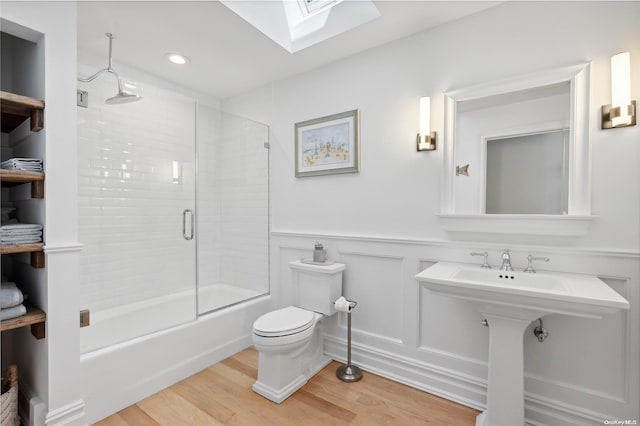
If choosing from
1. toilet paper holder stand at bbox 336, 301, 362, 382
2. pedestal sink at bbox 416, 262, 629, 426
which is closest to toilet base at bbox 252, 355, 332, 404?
toilet paper holder stand at bbox 336, 301, 362, 382

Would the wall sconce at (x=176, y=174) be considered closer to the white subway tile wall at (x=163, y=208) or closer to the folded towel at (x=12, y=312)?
the white subway tile wall at (x=163, y=208)

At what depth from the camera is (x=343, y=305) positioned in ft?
7.18

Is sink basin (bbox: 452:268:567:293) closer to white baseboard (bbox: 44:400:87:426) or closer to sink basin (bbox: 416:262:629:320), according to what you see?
sink basin (bbox: 416:262:629:320)

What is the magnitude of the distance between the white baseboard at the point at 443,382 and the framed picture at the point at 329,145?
4.57ft

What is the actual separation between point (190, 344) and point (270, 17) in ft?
7.90

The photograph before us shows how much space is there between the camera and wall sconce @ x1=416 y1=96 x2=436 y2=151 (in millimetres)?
1990

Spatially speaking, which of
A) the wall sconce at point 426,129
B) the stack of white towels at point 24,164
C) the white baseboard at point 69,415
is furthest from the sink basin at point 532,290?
the stack of white towels at point 24,164

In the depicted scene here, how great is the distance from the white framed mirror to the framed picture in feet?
2.25

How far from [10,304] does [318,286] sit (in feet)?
5.61

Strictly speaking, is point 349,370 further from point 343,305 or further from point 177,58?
point 177,58

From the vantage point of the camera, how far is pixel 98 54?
234 centimetres

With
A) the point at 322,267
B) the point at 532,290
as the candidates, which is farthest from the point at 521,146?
the point at 322,267

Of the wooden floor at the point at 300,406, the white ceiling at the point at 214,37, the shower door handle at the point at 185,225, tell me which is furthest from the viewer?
the shower door handle at the point at 185,225

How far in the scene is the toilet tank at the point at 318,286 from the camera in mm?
2283
